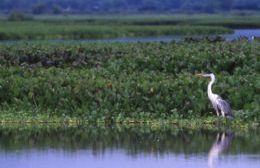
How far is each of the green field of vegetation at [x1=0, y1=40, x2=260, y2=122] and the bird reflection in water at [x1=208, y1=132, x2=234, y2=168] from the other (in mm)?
1566

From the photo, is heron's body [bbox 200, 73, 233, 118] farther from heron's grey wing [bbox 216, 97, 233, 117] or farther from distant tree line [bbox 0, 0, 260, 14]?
distant tree line [bbox 0, 0, 260, 14]

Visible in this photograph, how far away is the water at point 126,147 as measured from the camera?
19250 mm

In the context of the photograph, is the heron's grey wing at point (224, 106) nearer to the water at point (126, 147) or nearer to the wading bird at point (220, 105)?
the wading bird at point (220, 105)

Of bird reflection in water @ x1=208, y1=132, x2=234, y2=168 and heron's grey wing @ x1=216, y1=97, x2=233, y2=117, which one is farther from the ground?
heron's grey wing @ x1=216, y1=97, x2=233, y2=117

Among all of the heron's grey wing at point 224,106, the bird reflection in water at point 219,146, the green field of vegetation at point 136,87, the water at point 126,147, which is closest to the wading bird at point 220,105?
the heron's grey wing at point 224,106

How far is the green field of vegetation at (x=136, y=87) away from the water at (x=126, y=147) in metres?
0.90

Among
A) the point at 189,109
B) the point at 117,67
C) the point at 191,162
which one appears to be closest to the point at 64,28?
the point at 117,67

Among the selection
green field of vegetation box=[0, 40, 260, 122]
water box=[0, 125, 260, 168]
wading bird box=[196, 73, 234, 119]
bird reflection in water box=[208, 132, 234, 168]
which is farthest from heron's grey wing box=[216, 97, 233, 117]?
bird reflection in water box=[208, 132, 234, 168]

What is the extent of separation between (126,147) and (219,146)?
5.32ft

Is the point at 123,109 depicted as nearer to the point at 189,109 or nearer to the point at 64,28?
the point at 189,109

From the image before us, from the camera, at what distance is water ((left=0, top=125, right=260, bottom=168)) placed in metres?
19.2

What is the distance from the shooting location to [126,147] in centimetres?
2103

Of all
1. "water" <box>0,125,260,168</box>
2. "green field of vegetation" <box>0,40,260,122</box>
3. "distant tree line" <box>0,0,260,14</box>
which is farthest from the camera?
"distant tree line" <box>0,0,260,14</box>

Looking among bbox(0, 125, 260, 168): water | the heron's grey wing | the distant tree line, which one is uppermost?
the heron's grey wing
